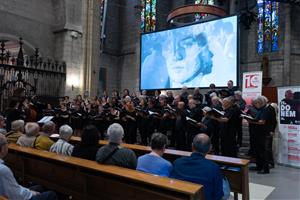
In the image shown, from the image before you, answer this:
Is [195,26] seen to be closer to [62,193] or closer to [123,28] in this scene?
[62,193]

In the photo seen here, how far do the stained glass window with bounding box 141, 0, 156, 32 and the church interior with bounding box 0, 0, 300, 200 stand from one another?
7cm

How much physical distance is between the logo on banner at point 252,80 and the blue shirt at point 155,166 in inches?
253

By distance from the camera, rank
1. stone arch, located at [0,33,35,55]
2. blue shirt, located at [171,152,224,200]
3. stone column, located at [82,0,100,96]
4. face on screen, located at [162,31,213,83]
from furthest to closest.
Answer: stone column, located at [82,0,100,96]
stone arch, located at [0,33,35,55]
face on screen, located at [162,31,213,83]
blue shirt, located at [171,152,224,200]

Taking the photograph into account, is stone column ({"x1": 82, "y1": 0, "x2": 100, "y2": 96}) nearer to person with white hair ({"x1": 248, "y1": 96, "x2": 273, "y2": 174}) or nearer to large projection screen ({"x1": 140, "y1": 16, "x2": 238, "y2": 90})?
large projection screen ({"x1": 140, "y1": 16, "x2": 238, "y2": 90})

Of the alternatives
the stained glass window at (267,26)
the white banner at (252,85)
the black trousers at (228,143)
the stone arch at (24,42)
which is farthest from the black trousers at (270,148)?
the stained glass window at (267,26)

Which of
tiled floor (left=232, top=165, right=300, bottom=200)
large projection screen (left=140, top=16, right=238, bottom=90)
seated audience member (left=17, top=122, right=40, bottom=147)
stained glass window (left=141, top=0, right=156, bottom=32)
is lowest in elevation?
tiled floor (left=232, top=165, right=300, bottom=200)

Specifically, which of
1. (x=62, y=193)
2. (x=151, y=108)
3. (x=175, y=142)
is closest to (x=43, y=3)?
(x=151, y=108)

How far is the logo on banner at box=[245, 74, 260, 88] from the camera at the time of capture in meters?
8.78

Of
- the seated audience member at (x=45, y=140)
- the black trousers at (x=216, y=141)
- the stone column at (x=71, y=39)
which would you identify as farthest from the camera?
the stone column at (x=71, y=39)

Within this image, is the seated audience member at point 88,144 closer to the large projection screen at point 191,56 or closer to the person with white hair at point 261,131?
the person with white hair at point 261,131

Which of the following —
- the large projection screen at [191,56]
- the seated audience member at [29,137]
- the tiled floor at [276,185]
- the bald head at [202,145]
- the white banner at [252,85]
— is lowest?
the tiled floor at [276,185]

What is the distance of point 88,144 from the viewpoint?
12.5 feet

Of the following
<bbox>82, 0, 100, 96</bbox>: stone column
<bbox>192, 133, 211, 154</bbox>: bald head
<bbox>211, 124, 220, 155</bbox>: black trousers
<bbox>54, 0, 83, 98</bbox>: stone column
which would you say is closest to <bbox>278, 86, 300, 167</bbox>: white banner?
<bbox>211, 124, 220, 155</bbox>: black trousers

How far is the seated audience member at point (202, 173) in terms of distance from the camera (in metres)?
2.62
